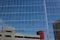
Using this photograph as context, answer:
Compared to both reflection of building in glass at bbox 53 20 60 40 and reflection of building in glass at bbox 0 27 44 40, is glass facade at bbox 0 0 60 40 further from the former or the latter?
reflection of building in glass at bbox 0 27 44 40

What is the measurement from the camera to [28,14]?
62.2m

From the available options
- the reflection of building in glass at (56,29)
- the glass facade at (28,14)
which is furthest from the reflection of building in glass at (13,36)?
the reflection of building in glass at (56,29)

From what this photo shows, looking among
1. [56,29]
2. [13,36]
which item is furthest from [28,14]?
[13,36]

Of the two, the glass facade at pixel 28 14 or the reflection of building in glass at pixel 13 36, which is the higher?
the glass facade at pixel 28 14

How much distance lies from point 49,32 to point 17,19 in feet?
40.2

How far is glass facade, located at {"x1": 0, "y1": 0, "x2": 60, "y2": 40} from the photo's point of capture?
6078 centimetres

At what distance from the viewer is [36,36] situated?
7694 cm

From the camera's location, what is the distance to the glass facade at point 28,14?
60781 mm

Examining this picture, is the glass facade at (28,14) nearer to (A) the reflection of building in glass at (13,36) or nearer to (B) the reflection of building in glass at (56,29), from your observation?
(B) the reflection of building in glass at (56,29)

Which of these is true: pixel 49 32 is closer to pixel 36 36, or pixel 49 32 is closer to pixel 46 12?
pixel 46 12

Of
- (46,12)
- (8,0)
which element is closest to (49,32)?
(46,12)

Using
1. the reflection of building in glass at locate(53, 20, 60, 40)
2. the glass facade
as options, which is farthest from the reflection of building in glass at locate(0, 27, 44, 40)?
the reflection of building in glass at locate(53, 20, 60, 40)

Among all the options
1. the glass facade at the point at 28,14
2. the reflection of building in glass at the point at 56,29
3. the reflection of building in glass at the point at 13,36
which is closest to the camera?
the reflection of building in glass at the point at 56,29

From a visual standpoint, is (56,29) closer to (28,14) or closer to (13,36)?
(28,14)
